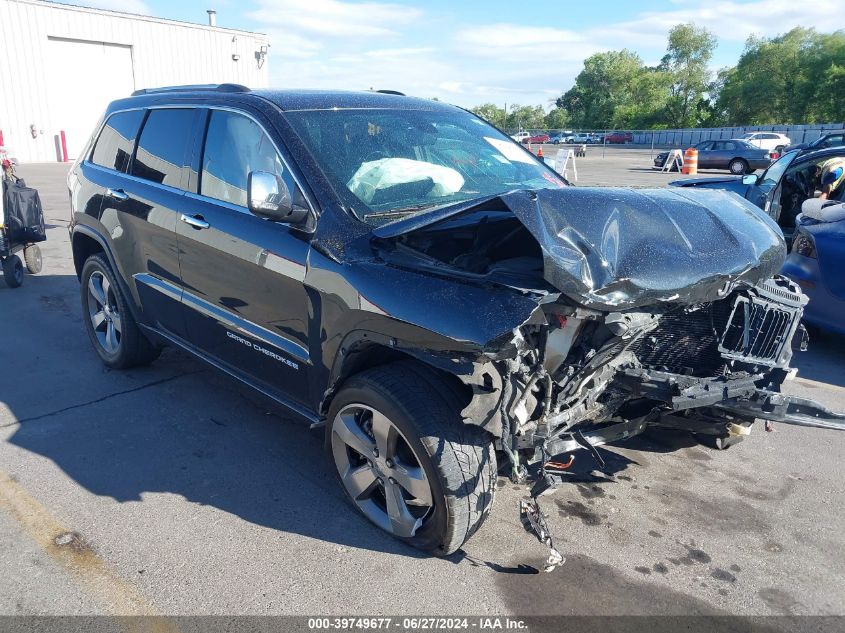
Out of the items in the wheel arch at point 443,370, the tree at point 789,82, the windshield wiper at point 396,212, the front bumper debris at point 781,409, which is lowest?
the front bumper debris at point 781,409

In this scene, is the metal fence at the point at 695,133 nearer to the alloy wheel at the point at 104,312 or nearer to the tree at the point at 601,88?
the tree at the point at 601,88

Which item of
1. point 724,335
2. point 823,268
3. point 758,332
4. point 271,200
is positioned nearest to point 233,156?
point 271,200

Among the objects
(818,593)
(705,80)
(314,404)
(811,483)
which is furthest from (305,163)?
(705,80)

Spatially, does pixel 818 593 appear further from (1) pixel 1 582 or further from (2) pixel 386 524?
(1) pixel 1 582

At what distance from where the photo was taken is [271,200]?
312 centimetres

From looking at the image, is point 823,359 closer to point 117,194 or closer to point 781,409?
point 781,409

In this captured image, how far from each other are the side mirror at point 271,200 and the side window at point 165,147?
1.21 m

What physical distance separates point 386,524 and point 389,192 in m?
1.62

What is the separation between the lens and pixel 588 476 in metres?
3.80

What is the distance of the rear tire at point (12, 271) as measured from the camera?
310 inches

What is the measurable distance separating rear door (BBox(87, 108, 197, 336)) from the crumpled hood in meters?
1.77

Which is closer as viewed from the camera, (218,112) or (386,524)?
(386,524)

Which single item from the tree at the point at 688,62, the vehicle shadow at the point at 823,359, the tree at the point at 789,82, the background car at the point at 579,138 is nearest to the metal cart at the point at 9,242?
the vehicle shadow at the point at 823,359

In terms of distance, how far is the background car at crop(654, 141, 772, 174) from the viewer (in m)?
31.5
